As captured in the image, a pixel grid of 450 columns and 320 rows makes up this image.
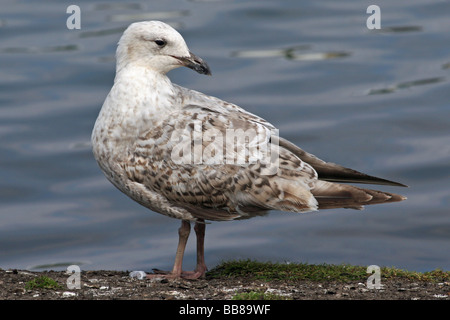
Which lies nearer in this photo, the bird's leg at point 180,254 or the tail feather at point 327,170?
the bird's leg at point 180,254

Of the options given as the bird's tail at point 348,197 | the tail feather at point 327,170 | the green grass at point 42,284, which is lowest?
the green grass at point 42,284

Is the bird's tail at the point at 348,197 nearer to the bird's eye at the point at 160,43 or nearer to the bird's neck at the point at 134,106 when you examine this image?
the bird's neck at the point at 134,106

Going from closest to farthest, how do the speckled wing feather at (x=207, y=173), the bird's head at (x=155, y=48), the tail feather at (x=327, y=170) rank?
the speckled wing feather at (x=207, y=173) → the bird's head at (x=155, y=48) → the tail feather at (x=327, y=170)

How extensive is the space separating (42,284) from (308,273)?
279 centimetres

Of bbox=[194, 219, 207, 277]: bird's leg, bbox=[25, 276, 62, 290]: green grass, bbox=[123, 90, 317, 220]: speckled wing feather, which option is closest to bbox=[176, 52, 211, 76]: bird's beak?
bbox=[123, 90, 317, 220]: speckled wing feather

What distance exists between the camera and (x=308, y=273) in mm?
10250

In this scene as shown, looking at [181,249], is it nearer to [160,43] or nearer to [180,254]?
[180,254]

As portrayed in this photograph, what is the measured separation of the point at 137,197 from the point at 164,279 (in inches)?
35.8

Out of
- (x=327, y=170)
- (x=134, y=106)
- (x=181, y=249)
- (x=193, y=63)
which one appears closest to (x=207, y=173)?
(x=181, y=249)

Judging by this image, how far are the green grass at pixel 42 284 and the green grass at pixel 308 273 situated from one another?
1932 millimetres

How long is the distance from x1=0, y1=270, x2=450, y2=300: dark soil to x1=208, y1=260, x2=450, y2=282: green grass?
162 mm

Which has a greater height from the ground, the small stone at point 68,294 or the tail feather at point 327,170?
the tail feather at point 327,170

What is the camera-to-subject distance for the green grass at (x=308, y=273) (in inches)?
397

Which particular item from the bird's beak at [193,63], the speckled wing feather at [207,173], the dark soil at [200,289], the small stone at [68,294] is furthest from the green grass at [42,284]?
the bird's beak at [193,63]
